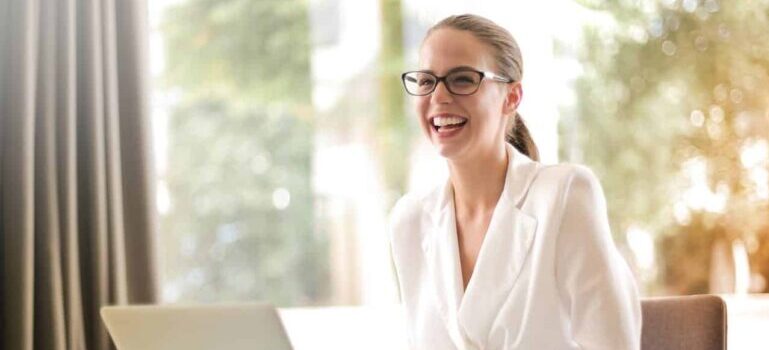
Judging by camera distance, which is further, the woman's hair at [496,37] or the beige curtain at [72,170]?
the beige curtain at [72,170]

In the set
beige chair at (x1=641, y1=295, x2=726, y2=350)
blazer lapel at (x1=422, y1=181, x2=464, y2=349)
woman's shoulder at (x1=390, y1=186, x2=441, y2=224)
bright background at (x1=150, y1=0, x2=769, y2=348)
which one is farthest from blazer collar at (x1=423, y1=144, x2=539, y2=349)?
bright background at (x1=150, y1=0, x2=769, y2=348)

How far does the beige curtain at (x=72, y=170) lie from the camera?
2.62 meters

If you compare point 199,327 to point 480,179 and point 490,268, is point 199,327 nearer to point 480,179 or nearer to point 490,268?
point 490,268

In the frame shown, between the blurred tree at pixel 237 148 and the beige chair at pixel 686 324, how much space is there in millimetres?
1488

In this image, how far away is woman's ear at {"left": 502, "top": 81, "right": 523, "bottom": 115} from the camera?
202 cm

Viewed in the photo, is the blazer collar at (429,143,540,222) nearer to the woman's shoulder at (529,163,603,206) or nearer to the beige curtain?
the woman's shoulder at (529,163,603,206)

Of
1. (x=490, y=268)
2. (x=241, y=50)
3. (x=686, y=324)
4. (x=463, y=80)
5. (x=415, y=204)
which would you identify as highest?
(x=241, y=50)

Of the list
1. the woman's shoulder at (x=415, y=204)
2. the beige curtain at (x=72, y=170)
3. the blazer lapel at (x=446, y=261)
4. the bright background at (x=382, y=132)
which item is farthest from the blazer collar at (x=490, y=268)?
the bright background at (x=382, y=132)

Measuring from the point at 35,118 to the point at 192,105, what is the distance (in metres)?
0.54

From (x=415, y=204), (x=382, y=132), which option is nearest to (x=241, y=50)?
(x=382, y=132)

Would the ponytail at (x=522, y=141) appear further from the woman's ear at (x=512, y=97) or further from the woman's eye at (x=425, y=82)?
the woman's eye at (x=425, y=82)

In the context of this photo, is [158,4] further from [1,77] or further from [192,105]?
[1,77]

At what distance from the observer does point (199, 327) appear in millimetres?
1390

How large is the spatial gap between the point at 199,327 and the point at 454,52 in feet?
2.57
